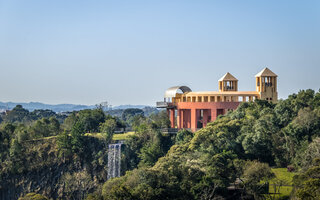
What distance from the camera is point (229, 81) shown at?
2296 inches

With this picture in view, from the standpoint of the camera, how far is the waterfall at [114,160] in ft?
175

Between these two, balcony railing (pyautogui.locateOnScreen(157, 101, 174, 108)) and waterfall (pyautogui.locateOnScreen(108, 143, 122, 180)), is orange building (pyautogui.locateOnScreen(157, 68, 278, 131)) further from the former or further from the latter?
waterfall (pyautogui.locateOnScreen(108, 143, 122, 180))

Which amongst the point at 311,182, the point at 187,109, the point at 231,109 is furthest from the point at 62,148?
the point at 311,182

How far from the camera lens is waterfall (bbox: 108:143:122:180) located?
53.3 meters

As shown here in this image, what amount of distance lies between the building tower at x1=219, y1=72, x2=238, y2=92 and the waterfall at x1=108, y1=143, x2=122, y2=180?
14019 mm

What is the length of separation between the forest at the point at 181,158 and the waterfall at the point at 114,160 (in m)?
0.66

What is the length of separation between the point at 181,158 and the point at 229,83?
19359mm

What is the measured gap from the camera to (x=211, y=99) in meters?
57.5

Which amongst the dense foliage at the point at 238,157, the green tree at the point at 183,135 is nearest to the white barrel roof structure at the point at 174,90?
the dense foliage at the point at 238,157

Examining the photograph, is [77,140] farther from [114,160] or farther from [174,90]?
[174,90]

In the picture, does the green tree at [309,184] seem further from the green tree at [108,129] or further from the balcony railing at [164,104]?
the balcony railing at [164,104]

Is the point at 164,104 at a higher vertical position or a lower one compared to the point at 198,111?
higher

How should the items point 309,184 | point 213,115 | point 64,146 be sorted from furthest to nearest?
point 64,146 → point 213,115 → point 309,184

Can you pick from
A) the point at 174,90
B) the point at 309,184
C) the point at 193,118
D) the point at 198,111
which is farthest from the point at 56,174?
the point at 309,184
